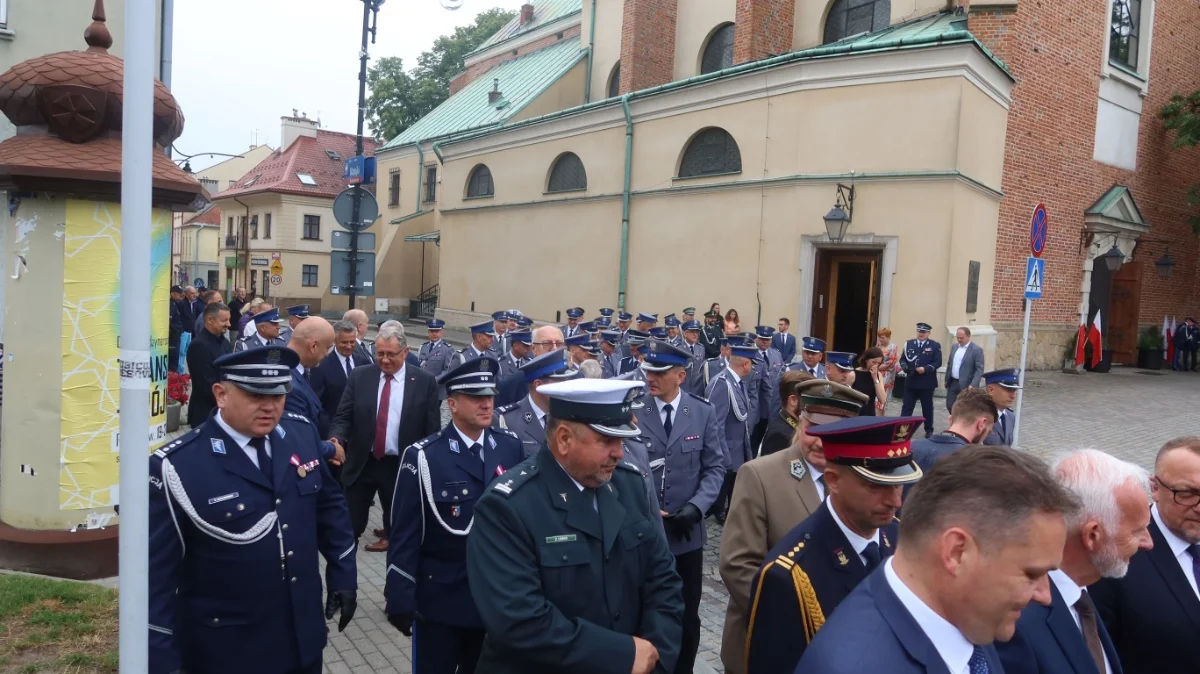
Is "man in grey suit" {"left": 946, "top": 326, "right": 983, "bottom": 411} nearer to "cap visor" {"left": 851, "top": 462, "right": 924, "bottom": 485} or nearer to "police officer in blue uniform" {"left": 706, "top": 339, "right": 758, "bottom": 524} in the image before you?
"police officer in blue uniform" {"left": 706, "top": 339, "right": 758, "bottom": 524}

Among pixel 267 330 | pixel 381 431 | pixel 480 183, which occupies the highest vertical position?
pixel 480 183

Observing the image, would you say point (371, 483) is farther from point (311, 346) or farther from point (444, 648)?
point (444, 648)

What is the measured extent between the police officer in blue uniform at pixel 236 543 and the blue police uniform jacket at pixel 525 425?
1.89 m

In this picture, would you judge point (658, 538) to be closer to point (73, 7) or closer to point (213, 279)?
point (73, 7)

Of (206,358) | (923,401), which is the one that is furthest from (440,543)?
(923,401)

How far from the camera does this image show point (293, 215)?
4503 centimetres

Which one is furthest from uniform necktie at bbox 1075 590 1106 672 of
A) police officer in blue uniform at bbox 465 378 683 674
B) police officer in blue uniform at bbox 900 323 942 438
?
police officer in blue uniform at bbox 900 323 942 438

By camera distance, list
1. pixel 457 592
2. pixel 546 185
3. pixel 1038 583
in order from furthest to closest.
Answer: pixel 546 185
pixel 457 592
pixel 1038 583

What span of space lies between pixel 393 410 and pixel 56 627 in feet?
8.10

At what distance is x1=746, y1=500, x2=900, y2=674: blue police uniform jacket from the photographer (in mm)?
2490

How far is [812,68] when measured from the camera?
659 inches

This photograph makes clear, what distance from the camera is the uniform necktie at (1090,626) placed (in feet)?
8.35

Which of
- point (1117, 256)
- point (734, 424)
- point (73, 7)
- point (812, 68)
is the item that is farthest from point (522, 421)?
point (1117, 256)

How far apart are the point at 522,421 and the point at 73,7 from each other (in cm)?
708
